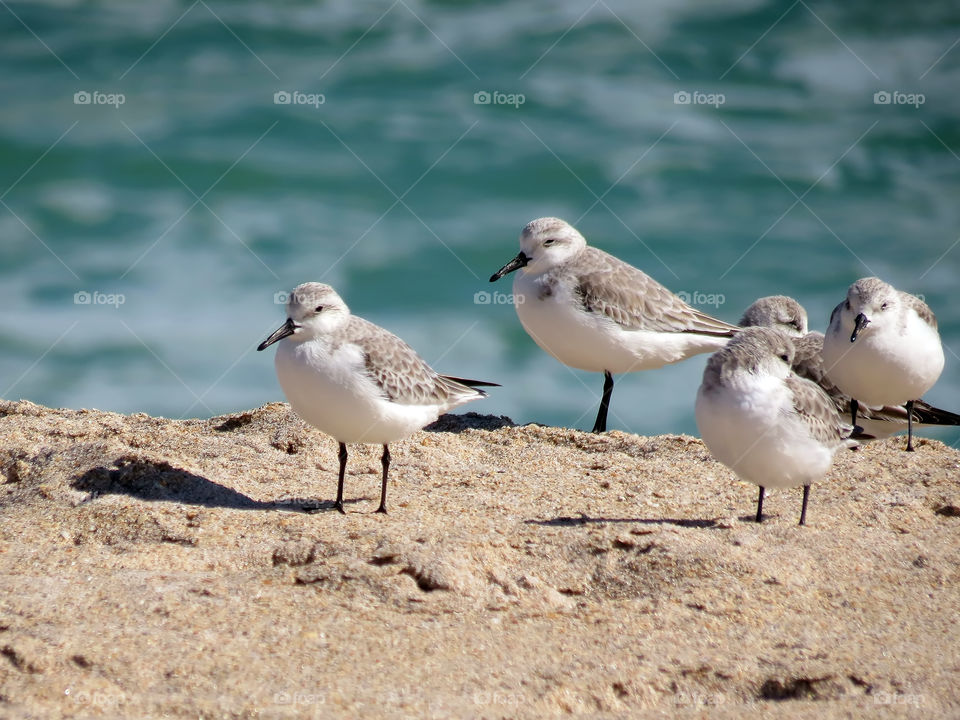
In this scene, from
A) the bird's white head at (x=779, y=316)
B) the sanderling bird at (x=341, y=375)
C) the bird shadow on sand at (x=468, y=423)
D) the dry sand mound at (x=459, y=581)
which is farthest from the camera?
the bird's white head at (x=779, y=316)

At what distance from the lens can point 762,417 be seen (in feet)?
19.6

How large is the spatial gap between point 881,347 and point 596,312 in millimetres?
2222

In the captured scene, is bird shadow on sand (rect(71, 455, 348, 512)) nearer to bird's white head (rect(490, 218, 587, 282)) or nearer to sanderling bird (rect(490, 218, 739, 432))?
sanderling bird (rect(490, 218, 739, 432))

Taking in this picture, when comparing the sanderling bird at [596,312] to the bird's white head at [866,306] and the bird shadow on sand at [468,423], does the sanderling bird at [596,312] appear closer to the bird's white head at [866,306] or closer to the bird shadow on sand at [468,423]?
the bird shadow on sand at [468,423]

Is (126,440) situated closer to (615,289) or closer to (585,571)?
(585,571)

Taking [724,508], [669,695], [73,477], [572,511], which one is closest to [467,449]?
[572,511]

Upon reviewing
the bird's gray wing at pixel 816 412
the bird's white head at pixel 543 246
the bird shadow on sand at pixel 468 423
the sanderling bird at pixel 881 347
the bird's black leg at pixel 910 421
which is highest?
the bird's white head at pixel 543 246

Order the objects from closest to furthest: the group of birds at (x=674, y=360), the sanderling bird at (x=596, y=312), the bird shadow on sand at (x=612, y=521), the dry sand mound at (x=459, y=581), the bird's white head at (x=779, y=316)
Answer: the dry sand mound at (x=459, y=581)
the group of birds at (x=674, y=360)
the bird shadow on sand at (x=612, y=521)
the sanderling bird at (x=596, y=312)
the bird's white head at (x=779, y=316)

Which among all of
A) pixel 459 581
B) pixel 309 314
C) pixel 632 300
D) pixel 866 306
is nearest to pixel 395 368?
pixel 309 314

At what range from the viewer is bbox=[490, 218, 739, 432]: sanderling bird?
29.0 ft

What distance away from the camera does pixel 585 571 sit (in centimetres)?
561

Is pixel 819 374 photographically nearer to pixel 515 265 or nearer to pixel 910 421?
pixel 910 421

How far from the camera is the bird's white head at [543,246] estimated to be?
8992 millimetres

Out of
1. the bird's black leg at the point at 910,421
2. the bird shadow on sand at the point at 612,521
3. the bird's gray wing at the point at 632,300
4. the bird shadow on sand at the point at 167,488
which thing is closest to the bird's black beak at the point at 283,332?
the bird shadow on sand at the point at 167,488
